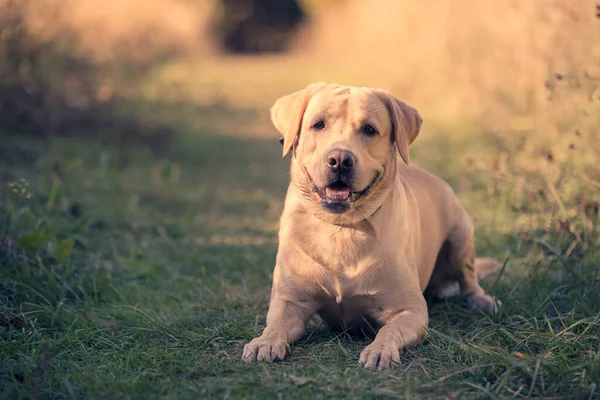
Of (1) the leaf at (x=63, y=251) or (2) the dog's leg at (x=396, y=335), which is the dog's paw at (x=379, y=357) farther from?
(1) the leaf at (x=63, y=251)

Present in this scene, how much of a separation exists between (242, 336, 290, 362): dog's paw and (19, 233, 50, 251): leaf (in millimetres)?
1757

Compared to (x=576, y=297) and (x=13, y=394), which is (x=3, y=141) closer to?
(x=13, y=394)

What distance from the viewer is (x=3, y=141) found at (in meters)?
8.06

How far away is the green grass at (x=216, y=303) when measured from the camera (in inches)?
122

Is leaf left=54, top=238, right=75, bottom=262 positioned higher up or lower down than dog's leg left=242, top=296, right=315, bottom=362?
lower down

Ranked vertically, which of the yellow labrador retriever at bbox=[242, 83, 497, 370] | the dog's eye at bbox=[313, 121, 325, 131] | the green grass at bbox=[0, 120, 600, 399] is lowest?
the green grass at bbox=[0, 120, 600, 399]

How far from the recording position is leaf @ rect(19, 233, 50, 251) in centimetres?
456

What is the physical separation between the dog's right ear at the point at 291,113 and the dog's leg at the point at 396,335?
0.96 m

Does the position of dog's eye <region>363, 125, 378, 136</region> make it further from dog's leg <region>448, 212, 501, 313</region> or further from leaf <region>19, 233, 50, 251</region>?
leaf <region>19, 233, 50, 251</region>

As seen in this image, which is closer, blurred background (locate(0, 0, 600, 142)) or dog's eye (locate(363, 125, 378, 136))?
dog's eye (locate(363, 125, 378, 136))

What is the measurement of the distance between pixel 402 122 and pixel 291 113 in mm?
561

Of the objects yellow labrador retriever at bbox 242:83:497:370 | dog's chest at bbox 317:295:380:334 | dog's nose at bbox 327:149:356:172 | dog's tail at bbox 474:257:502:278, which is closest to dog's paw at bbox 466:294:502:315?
dog's tail at bbox 474:257:502:278

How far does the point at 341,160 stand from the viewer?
3.47 m

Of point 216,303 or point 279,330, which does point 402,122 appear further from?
point 216,303
